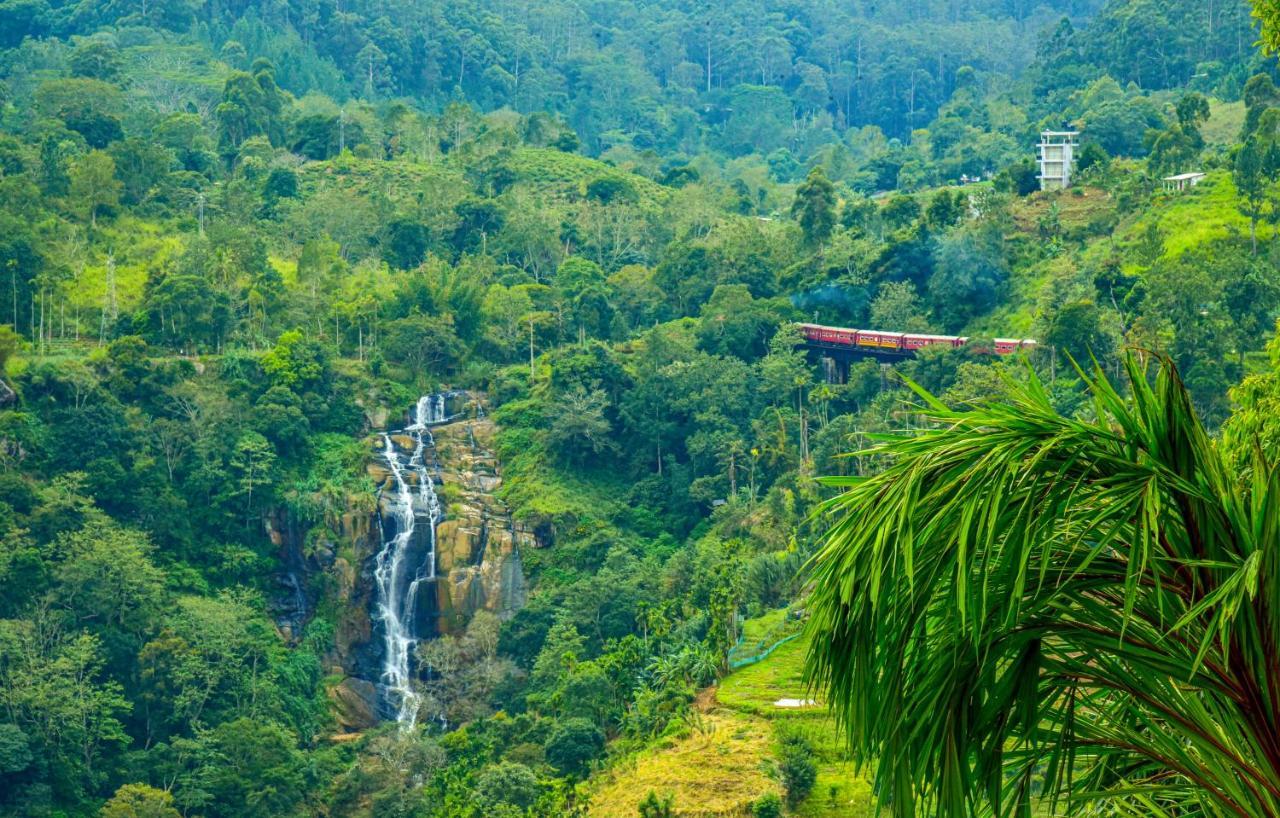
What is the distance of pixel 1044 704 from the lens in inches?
191

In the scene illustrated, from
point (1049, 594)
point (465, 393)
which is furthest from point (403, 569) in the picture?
point (1049, 594)

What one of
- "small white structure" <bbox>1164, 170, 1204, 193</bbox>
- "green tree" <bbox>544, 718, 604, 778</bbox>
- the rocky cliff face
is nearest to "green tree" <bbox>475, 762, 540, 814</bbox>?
"green tree" <bbox>544, 718, 604, 778</bbox>

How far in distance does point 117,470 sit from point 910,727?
35.6 m

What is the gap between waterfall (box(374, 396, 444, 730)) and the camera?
38844mm

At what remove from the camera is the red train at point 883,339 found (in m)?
39.2

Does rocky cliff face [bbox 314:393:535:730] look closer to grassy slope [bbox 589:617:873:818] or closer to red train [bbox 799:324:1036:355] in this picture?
red train [bbox 799:324:1036:355]

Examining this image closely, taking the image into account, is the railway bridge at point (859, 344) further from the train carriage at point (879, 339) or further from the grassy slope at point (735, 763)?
the grassy slope at point (735, 763)

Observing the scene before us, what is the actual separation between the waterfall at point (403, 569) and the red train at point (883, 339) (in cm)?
1032

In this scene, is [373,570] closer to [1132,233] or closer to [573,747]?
[573,747]

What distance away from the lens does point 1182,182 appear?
44.0 metres

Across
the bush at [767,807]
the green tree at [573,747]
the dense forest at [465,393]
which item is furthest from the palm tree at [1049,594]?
the green tree at [573,747]

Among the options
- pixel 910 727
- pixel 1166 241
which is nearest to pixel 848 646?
pixel 910 727

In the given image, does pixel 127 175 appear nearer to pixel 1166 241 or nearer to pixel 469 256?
pixel 469 256

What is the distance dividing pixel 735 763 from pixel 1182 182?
25.7 metres
